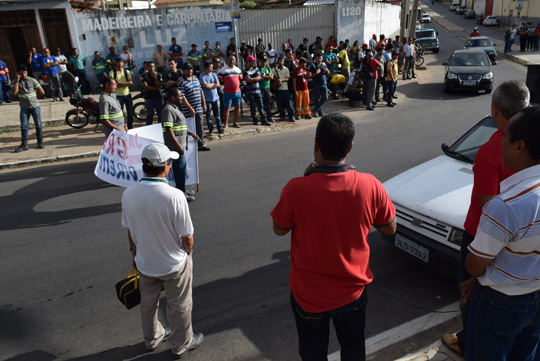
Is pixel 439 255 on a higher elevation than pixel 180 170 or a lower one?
lower

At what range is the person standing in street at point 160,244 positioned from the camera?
3.16 meters

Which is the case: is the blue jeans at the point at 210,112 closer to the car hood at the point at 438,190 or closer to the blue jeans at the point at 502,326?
the car hood at the point at 438,190

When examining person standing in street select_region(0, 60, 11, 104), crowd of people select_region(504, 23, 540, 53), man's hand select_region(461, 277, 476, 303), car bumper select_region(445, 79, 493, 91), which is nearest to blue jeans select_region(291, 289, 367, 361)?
man's hand select_region(461, 277, 476, 303)

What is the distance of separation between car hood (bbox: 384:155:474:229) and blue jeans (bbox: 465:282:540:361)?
1563 mm

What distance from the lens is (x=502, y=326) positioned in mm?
2348

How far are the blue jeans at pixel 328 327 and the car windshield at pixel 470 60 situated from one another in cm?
1664

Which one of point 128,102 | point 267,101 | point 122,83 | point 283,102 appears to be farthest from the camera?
point 283,102

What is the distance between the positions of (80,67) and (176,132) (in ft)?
38.4

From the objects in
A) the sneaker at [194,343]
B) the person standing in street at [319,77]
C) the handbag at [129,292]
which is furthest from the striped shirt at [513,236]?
the person standing in street at [319,77]

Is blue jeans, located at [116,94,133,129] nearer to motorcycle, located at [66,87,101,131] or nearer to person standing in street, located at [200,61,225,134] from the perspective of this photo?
motorcycle, located at [66,87,101,131]

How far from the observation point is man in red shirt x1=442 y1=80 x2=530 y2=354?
2.77m

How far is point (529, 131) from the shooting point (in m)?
2.14

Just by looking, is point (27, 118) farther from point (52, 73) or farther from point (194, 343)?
point (194, 343)

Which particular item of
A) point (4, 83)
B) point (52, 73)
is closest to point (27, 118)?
point (52, 73)
